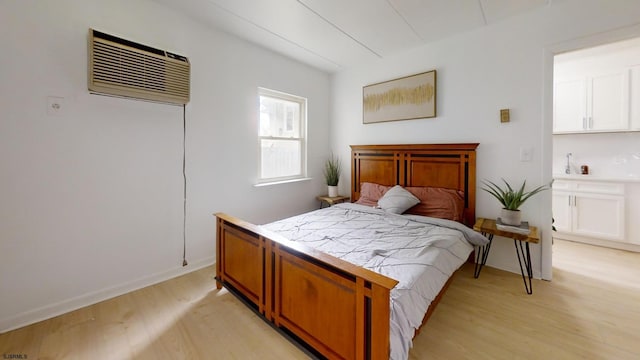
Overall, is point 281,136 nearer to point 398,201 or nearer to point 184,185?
point 184,185

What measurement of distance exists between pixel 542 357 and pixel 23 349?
3.16 metres

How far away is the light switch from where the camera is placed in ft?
8.11

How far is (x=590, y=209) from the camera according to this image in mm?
3268

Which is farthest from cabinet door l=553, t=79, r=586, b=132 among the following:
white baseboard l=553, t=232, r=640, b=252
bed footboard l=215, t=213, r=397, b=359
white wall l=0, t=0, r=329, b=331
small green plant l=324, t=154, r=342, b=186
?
white wall l=0, t=0, r=329, b=331

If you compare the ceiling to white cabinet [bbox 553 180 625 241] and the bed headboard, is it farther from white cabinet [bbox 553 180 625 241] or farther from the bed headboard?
white cabinet [bbox 553 180 625 241]

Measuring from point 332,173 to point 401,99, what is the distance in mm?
1463

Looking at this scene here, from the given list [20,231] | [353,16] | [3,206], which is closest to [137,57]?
[3,206]

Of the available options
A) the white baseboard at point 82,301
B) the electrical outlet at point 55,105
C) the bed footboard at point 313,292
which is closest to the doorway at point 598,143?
the bed footboard at point 313,292

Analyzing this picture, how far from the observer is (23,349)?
156cm

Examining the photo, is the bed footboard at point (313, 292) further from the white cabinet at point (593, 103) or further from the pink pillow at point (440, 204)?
the white cabinet at point (593, 103)

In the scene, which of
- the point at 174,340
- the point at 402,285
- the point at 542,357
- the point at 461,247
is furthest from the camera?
the point at 461,247

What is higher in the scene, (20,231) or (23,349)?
(20,231)

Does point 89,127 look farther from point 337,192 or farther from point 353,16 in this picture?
point 337,192

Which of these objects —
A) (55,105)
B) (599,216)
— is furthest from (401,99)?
(55,105)
